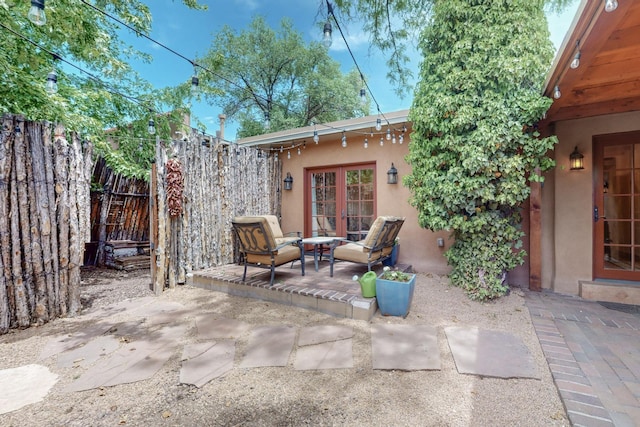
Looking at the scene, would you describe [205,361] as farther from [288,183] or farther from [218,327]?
[288,183]

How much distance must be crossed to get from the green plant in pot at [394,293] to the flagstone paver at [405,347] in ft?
0.76

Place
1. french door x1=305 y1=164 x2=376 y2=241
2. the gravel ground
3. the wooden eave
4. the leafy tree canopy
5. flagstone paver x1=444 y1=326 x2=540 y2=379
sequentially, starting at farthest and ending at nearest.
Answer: french door x1=305 y1=164 x2=376 y2=241, the leafy tree canopy, flagstone paver x1=444 y1=326 x2=540 y2=379, the wooden eave, the gravel ground

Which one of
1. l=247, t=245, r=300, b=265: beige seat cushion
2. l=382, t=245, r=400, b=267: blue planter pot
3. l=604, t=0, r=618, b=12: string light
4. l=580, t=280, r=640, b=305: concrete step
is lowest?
l=580, t=280, r=640, b=305: concrete step

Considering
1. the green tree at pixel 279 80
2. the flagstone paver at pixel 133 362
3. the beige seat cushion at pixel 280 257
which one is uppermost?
the green tree at pixel 279 80

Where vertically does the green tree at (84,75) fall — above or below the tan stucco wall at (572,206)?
above

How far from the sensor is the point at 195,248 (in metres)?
4.60

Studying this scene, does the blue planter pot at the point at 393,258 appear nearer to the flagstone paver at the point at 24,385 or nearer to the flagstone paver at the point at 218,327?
the flagstone paver at the point at 218,327

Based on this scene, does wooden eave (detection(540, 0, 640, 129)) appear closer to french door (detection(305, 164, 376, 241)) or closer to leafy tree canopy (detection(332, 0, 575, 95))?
leafy tree canopy (detection(332, 0, 575, 95))

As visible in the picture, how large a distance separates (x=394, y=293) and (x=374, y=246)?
1.02 metres

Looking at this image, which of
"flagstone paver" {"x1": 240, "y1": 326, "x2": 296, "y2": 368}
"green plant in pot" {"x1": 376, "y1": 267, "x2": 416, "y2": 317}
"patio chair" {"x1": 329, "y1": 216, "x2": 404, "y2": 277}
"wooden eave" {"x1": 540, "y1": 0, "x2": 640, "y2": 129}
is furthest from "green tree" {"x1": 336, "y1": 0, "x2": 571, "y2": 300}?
"flagstone paver" {"x1": 240, "y1": 326, "x2": 296, "y2": 368}

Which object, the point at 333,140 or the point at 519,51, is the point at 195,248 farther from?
the point at 519,51

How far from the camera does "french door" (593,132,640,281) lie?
12.8ft

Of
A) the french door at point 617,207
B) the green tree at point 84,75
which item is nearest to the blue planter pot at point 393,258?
the french door at point 617,207

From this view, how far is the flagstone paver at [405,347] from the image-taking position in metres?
2.23
